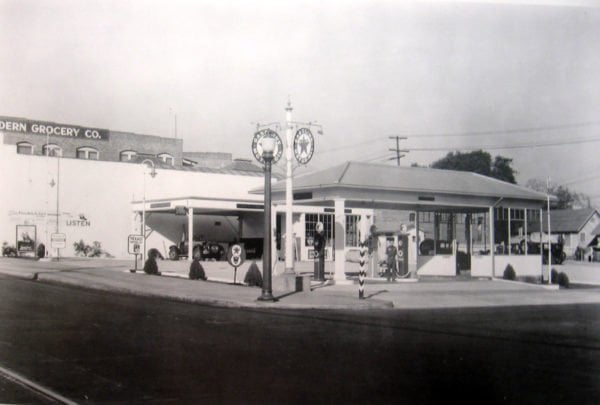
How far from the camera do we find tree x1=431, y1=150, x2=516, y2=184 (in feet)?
247

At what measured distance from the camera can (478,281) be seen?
28125 millimetres

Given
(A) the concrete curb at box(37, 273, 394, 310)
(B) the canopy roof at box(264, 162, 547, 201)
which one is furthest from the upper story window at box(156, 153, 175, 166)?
(A) the concrete curb at box(37, 273, 394, 310)

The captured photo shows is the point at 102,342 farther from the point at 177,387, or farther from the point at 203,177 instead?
the point at 203,177

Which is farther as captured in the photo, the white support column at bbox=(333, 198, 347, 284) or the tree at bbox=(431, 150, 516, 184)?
the tree at bbox=(431, 150, 516, 184)

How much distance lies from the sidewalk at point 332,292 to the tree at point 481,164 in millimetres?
48282

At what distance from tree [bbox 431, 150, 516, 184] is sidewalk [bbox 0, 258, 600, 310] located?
48.3 meters

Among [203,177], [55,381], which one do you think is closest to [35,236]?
[203,177]

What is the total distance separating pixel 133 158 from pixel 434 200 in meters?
37.4

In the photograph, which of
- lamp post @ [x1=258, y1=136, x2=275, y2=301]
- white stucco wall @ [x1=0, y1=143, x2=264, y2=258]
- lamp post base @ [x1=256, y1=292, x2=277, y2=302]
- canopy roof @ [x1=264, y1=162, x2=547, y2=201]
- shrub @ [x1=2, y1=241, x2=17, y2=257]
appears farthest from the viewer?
white stucco wall @ [x1=0, y1=143, x2=264, y2=258]

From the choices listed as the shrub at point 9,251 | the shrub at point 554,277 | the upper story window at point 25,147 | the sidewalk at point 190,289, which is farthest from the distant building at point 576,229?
the sidewalk at point 190,289

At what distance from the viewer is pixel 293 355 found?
9.77 metres

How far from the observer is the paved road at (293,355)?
24.9 feet

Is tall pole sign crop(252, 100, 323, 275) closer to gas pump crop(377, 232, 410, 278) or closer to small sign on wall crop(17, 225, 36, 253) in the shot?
gas pump crop(377, 232, 410, 278)

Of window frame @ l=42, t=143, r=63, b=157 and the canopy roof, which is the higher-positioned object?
window frame @ l=42, t=143, r=63, b=157
